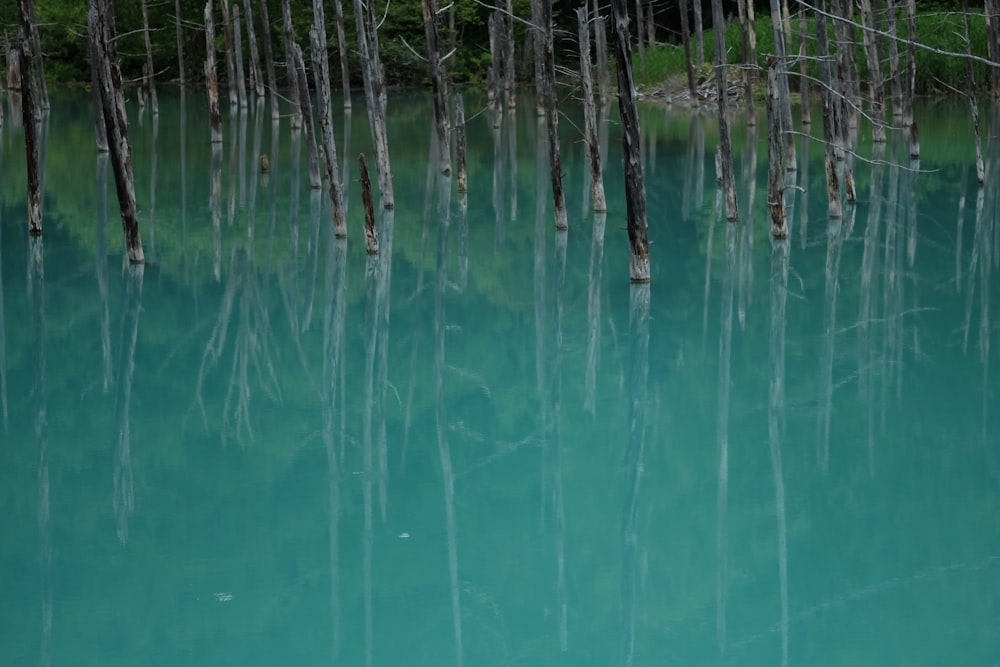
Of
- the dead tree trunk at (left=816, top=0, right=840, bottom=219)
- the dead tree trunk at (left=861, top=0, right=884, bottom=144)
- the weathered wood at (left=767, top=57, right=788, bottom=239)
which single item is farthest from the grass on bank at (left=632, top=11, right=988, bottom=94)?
the weathered wood at (left=767, top=57, right=788, bottom=239)

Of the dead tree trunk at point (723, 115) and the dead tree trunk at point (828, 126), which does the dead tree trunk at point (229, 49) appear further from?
the dead tree trunk at point (828, 126)

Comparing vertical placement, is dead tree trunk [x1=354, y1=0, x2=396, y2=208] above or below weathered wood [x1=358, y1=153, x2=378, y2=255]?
above

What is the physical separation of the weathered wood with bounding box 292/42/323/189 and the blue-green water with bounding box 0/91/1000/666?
1958 mm

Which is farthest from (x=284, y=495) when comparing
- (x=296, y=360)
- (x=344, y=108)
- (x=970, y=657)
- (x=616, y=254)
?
(x=344, y=108)

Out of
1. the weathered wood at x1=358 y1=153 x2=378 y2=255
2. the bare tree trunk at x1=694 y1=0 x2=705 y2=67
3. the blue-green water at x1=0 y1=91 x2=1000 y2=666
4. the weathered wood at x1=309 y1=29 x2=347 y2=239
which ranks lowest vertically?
the blue-green water at x1=0 y1=91 x2=1000 y2=666

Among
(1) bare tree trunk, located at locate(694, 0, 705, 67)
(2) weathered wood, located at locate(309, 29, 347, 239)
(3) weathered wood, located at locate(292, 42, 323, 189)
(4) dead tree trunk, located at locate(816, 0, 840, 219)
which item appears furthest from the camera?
(1) bare tree trunk, located at locate(694, 0, 705, 67)

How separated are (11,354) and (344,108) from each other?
84.8 feet

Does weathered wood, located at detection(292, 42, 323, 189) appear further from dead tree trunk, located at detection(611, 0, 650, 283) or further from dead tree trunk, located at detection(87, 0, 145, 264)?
dead tree trunk, located at detection(611, 0, 650, 283)

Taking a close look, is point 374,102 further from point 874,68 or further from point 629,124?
point 874,68

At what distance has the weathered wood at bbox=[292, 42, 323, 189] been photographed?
16.5 metres

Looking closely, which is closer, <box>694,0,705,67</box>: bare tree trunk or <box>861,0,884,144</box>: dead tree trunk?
<box>861,0,884,144</box>: dead tree trunk

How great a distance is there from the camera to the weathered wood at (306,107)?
16.5 metres

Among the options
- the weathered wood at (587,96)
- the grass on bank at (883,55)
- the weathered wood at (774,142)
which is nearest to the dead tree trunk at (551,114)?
the weathered wood at (587,96)

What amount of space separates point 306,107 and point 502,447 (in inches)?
402
